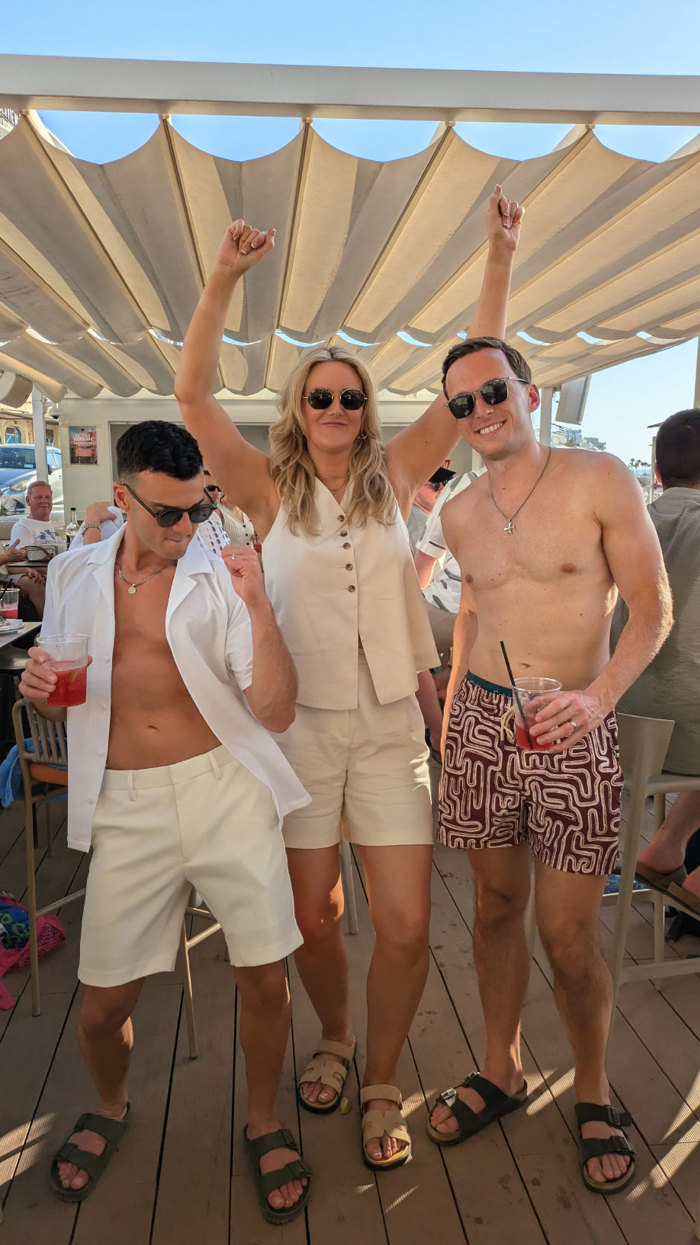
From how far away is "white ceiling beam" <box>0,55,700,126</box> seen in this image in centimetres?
322

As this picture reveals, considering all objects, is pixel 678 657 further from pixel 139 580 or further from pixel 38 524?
pixel 38 524

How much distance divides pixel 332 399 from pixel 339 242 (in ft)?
12.0

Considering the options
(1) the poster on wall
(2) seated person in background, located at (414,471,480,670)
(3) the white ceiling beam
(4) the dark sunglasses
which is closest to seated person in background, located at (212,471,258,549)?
(2) seated person in background, located at (414,471,480,670)

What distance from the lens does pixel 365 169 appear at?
159 inches

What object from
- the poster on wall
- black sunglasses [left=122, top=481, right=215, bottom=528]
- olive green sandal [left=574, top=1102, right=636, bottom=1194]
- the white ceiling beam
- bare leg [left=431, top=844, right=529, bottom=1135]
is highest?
the white ceiling beam

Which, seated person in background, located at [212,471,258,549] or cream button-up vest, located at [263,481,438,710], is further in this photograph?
seated person in background, located at [212,471,258,549]

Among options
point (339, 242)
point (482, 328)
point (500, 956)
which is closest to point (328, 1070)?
point (500, 956)

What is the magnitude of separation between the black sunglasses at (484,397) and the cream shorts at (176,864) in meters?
1.07

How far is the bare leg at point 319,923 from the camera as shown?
2.11m

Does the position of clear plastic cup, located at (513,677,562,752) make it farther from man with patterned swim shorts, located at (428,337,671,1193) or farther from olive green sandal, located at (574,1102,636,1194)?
olive green sandal, located at (574,1102,636,1194)

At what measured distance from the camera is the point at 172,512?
6.19ft

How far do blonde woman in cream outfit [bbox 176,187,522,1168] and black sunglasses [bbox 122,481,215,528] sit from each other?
0.72 feet

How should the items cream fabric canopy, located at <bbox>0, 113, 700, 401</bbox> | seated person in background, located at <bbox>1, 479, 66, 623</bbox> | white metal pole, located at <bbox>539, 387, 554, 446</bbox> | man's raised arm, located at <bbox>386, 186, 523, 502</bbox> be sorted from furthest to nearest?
1. white metal pole, located at <bbox>539, 387, 554, 446</bbox>
2. seated person in background, located at <bbox>1, 479, 66, 623</bbox>
3. cream fabric canopy, located at <bbox>0, 113, 700, 401</bbox>
4. man's raised arm, located at <bbox>386, 186, 523, 502</bbox>

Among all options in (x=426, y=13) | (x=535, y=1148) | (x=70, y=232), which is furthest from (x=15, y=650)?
(x=426, y=13)
